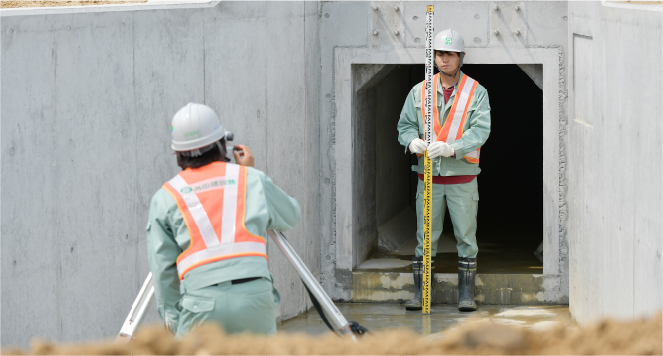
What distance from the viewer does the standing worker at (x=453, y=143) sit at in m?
6.89

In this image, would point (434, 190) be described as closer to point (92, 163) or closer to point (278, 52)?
point (278, 52)

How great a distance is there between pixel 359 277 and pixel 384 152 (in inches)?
69.1

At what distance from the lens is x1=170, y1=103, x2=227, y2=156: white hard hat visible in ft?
12.8

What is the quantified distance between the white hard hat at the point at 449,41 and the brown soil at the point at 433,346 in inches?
167

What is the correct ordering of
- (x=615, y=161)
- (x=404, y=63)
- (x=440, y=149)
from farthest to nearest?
(x=404, y=63), (x=440, y=149), (x=615, y=161)

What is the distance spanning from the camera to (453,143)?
687cm

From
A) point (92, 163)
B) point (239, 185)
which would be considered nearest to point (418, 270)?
point (92, 163)

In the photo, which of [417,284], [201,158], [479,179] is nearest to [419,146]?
[417,284]

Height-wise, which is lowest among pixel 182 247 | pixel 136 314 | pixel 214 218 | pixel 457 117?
pixel 136 314

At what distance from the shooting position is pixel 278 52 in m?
6.64

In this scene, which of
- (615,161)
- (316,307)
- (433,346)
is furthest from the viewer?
(615,161)

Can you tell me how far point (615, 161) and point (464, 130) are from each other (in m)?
1.70

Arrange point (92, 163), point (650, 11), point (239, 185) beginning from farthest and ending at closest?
point (92, 163), point (650, 11), point (239, 185)

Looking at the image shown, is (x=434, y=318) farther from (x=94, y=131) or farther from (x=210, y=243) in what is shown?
(x=210, y=243)
